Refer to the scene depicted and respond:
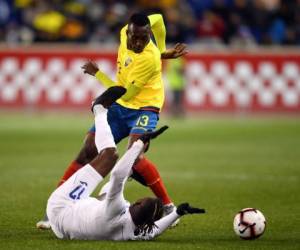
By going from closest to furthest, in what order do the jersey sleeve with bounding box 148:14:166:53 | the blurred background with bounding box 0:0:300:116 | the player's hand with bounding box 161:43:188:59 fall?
the player's hand with bounding box 161:43:188:59 < the jersey sleeve with bounding box 148:14:166:53 < the blurred background with bounding box 0:0:300:116

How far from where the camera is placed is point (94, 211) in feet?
26.9

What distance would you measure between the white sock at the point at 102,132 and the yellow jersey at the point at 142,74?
3.82 ft

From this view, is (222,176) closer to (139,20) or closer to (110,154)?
(139,20)

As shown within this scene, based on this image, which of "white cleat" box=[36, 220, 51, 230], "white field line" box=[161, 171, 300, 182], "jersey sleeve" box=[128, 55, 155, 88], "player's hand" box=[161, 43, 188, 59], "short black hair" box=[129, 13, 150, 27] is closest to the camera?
"white cleat" box=[36, 220, 51, 230]

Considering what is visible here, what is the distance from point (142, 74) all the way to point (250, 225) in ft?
6.92

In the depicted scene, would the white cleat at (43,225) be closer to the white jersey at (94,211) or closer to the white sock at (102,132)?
the white jersey at (94,211)

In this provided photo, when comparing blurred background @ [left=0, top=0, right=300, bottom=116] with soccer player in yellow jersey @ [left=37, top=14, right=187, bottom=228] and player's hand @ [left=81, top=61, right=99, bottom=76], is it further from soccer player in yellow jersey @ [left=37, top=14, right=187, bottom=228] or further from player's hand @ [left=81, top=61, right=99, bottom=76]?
player's hand @ [left=81, top=61, right=99, bottom=76]

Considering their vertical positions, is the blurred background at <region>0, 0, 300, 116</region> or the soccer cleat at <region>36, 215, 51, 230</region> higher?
the soccer cleat at <region>36, 215, 51, 230</region>

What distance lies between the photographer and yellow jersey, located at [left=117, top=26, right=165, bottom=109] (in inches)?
385

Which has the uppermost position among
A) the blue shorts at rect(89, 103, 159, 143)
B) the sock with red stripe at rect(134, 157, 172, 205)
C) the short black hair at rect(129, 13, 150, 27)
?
the short black hair at rect(129, 13, 150, 27)

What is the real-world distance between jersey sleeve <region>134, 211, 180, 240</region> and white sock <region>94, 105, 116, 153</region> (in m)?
0.81

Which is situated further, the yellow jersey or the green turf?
the yellow jersey

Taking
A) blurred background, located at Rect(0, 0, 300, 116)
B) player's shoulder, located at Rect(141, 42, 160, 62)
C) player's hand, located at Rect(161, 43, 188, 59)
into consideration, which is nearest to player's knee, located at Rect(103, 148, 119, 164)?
player's shoulder, located at Rect(141, 42, 160, 62)

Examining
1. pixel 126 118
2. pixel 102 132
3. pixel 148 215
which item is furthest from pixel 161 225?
pixel 126 118
